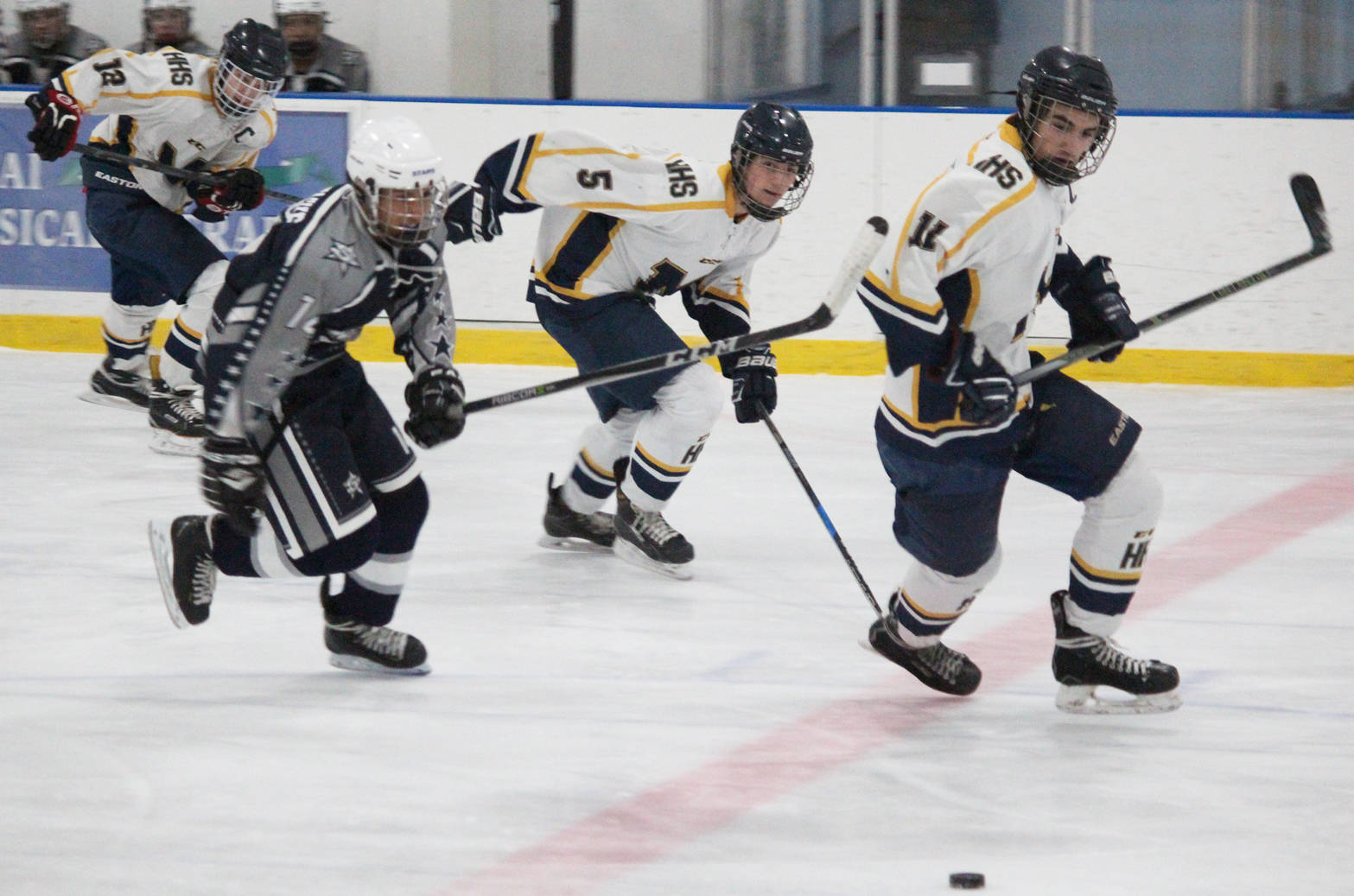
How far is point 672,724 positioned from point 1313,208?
1474 mm

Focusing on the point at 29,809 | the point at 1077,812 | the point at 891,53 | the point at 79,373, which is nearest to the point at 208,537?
the point at 29,809

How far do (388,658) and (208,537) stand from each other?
37cm

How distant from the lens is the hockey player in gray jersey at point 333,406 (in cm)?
259

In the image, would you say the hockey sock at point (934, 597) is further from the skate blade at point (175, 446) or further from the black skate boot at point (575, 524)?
the skate blade at point (175, 446)

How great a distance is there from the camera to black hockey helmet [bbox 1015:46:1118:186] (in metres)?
2.53

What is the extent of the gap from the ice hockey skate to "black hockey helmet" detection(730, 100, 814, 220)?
74cm

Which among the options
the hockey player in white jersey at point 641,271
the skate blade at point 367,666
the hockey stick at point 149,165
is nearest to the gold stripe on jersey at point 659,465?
the hockey player in white jersey at point 641,271

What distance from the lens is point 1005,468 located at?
2646 millimetres

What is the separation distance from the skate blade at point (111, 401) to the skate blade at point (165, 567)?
2568 mm

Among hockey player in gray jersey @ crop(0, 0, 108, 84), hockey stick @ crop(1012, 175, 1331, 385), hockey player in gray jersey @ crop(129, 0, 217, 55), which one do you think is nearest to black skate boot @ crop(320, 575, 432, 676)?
hockey stick @ crop(1012, 175, 1331, 385)

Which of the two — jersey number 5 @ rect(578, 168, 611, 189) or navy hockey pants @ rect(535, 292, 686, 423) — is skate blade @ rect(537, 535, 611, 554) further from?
jersey number 5 @ rect(578, 168, 611, 189)

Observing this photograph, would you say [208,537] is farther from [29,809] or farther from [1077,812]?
[1077,812]

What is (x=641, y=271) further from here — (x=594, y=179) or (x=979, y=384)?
(x=979, y=384)

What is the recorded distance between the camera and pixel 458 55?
714cm
